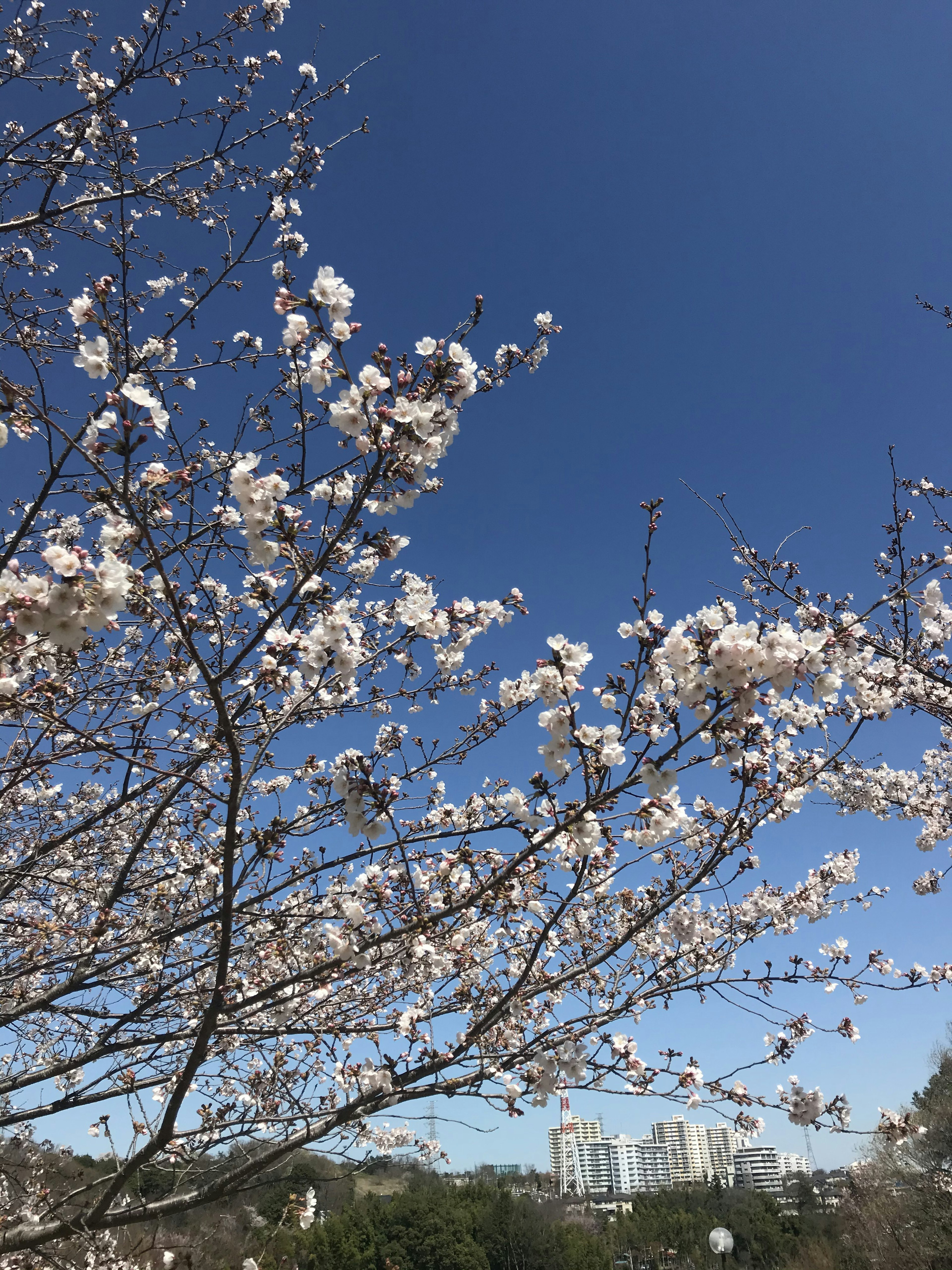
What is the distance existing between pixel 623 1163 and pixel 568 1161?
137ft

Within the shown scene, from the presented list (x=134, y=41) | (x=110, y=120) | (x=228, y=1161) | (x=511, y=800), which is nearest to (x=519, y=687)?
(x=511, y=800)

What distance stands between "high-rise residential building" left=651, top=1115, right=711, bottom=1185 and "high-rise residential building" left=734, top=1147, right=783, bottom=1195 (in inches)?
163

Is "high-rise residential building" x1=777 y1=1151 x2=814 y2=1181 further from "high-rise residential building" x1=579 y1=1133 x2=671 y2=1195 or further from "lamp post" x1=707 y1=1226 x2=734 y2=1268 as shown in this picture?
"lamp post" x1=707 y1=1226 x2=734 y2=1268

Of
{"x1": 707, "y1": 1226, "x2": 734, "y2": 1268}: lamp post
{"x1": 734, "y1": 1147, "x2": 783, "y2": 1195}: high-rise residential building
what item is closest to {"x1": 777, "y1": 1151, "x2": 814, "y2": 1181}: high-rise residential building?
{"x1": 734, "y1": 1147, "x2": 783, "y2": 1195}: high-rise residential building

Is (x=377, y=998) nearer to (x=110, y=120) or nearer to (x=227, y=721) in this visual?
(x=227, y=721)

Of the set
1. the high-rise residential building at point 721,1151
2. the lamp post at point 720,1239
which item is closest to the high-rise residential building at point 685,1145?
the high-rise residential building at point 721,1151

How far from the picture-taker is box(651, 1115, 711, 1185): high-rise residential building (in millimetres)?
91375

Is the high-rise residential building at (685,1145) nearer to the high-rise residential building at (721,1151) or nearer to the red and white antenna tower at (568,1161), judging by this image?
the high-rise residential building at (721,1151)

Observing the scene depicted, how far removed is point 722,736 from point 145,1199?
9.23ft

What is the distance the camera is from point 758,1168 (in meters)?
88.2

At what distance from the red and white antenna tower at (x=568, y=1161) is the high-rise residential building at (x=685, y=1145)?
14321mm

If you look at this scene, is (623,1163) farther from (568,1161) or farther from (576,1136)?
(576,1136)

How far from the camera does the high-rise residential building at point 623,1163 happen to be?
96125 millimetres

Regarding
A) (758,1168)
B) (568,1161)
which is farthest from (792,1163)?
(568,1161)
